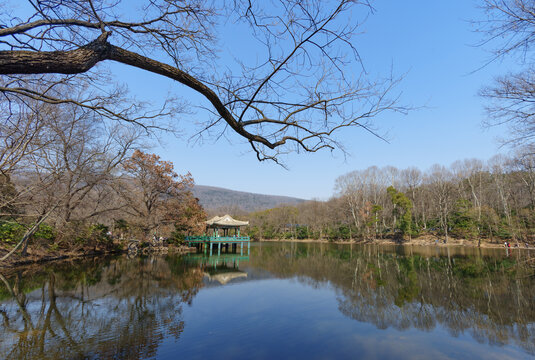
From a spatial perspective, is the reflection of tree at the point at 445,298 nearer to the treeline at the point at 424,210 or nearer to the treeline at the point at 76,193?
the treeline at the point at 76,193

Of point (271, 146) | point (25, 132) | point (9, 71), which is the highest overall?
point (25, 132)

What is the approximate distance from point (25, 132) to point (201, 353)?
6255 mm

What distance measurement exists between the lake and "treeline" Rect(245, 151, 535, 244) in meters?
17.6

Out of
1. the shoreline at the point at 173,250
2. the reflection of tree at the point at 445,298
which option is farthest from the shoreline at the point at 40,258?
the reflection of tree at the point at 445,298

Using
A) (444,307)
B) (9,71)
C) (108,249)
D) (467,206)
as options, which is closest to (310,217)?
(467,206)

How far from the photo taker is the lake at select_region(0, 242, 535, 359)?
4.05m

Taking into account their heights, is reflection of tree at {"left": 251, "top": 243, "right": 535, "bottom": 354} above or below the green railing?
below

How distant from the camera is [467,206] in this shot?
26500 mm

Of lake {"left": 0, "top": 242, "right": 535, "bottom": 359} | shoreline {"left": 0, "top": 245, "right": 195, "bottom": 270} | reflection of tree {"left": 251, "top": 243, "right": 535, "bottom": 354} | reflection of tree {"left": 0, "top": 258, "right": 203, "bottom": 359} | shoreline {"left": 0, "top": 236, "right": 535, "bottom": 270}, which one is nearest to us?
reflection of tree {"left": 0, "top": 258, "right": 203, "bottom": 359}

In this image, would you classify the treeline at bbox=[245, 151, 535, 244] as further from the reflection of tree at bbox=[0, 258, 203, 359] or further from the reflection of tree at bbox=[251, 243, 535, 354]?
the reflection of tree at bbox=[0, 258, 203, 359]

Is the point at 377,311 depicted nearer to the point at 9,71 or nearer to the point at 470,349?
the point at 470,349

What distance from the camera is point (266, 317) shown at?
568 cm

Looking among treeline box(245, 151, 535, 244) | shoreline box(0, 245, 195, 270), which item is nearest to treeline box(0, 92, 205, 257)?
shoreline box(0, 245, 195, 270)

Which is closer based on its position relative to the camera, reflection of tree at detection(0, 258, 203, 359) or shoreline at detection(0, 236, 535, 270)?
reflection of tree at detection(0, 258, 203, 359)
